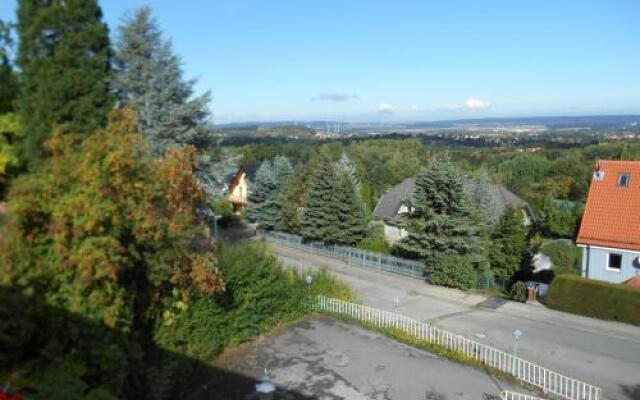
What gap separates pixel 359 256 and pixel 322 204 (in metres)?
3.95

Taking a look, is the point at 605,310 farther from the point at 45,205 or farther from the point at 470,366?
the point at 45,205

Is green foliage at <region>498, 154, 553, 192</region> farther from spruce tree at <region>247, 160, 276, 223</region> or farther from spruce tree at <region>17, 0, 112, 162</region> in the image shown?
spruce tree at <region>17, 0, 112, 162</region>

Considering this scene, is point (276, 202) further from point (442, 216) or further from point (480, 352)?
point (480, 352)

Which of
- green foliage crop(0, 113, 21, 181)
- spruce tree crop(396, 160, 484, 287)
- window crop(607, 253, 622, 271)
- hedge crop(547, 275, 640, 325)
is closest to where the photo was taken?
green foliage crop(0, 113, 21, 181)

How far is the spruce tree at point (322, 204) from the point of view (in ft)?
102

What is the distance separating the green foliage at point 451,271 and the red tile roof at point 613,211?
4.83 meters

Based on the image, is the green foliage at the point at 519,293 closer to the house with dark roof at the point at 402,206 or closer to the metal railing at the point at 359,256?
the metal railing at the point at 359,256

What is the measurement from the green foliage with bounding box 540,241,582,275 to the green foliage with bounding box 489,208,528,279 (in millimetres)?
3382

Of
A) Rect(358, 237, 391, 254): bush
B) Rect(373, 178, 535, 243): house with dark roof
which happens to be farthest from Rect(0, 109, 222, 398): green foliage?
Rect(373, 178, 535, 243): house with dark roof

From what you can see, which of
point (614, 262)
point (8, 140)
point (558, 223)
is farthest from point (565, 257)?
point (8, 140)

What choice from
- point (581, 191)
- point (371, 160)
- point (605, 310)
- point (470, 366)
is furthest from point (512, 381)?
point (371, 160)

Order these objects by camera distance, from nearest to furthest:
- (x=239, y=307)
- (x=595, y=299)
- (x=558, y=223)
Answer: (x=239, y=307)
(x=595, y=299)
(x=558, y=223)

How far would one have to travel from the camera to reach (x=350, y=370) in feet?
44.7

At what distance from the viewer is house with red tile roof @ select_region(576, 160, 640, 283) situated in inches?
886
